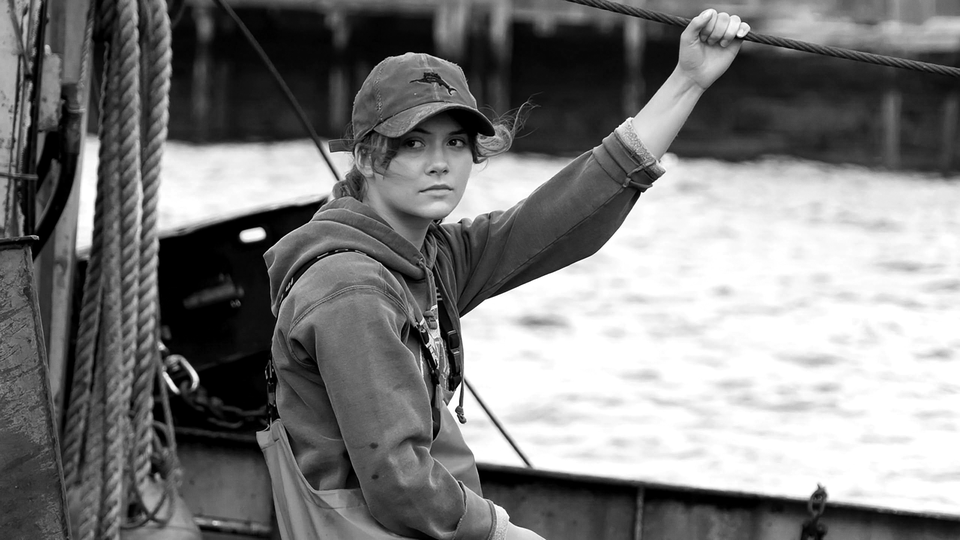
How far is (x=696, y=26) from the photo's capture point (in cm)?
247

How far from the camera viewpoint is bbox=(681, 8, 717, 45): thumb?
8.05 feet

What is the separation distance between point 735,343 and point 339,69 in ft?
46.6

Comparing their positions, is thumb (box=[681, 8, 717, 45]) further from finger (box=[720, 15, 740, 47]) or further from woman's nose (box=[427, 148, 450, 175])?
woman's nose (box=[427, 148, 450, 175])

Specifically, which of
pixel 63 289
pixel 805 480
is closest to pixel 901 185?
pixel 805 480

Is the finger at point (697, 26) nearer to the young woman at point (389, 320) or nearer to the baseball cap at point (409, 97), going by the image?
the young woman at point (389, 320)

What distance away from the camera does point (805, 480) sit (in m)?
8.37

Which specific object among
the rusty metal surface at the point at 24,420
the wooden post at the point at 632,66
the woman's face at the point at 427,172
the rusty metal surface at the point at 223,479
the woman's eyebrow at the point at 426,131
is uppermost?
the wooden post at the point at 632,66

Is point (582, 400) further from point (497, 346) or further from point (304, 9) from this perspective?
point (304, 9)

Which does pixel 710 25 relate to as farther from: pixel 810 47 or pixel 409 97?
pixel 409 97

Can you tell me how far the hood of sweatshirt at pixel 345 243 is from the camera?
6.86 feet

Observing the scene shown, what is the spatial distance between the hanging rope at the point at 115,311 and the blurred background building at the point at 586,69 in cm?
2086

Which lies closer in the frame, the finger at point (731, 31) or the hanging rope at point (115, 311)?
the finger at point (731, 31)

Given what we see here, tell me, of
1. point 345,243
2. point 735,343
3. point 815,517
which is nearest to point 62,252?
point 345,243

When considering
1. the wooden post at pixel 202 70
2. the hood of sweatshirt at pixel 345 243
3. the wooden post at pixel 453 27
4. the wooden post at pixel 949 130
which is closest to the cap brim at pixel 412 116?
the hood of sweatshirt at pixel 345 243
